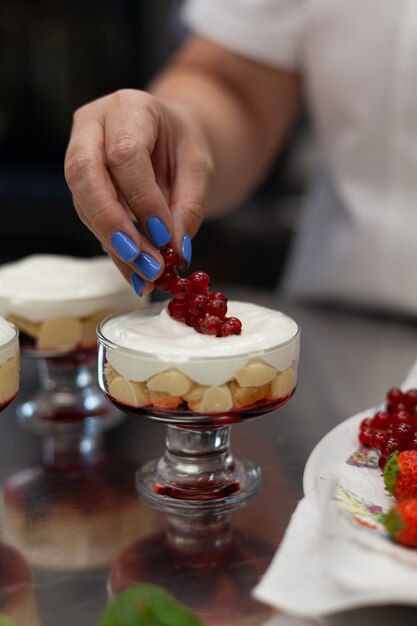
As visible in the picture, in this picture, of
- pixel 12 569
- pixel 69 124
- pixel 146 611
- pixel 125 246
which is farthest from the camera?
pixel 69 124

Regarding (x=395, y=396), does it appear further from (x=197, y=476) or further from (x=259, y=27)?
(x=259, y=27)

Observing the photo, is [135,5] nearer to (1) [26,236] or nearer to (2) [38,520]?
(1) [26,236]

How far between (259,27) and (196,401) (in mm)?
871

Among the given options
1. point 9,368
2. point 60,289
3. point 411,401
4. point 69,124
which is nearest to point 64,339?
point 60,289

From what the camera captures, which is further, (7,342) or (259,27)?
(259,27)

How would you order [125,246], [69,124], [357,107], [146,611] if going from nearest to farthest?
[146,611]
[125,246]
[357,107]
[69,124]

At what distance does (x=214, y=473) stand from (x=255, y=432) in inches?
6.1

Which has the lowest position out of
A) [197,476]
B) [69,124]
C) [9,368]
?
[69,124]

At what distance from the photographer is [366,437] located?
2.98ft

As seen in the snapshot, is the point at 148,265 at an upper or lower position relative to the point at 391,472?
upper

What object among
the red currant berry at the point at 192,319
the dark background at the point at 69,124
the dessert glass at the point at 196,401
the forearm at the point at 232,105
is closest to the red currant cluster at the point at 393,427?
the dessert glass at the point at 196,401

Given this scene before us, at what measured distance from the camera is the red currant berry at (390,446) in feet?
2.81

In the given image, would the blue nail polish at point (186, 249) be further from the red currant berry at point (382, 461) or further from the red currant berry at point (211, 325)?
the red currant berry at point (382, 461)

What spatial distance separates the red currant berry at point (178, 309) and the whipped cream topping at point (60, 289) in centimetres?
23
